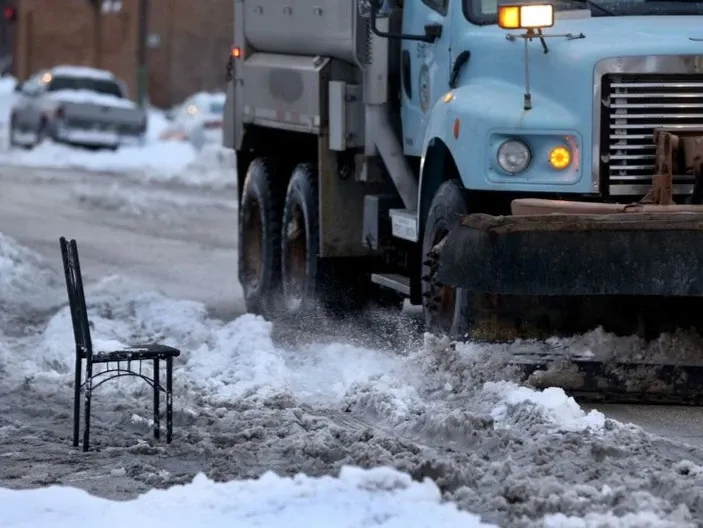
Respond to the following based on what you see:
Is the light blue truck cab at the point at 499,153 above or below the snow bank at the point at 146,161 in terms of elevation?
above

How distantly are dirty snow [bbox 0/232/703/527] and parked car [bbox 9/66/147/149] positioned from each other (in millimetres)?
23715

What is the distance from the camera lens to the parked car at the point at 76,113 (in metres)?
35.0

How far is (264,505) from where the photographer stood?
6594 millimetres

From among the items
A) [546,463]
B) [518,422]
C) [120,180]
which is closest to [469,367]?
[518,422]

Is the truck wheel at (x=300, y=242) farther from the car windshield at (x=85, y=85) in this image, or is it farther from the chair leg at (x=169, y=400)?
the car windshield at (x=85, y=85)

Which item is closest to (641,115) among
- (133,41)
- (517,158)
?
(517,158)

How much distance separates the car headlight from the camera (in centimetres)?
950

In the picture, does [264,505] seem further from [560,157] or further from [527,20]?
[527,20]

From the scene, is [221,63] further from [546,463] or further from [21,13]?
[546,463]

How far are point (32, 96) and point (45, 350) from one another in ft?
85.7

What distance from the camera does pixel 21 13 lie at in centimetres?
5962

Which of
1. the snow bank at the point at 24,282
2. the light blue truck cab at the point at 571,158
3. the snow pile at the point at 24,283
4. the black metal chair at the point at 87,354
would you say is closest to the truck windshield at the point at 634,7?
the light blue truck cab at the point at 571,158

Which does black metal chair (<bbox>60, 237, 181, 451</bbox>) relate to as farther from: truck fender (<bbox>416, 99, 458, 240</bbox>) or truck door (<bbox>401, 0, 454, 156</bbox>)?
truck door (<bbox>401, 0, 454, 156</bbox>)

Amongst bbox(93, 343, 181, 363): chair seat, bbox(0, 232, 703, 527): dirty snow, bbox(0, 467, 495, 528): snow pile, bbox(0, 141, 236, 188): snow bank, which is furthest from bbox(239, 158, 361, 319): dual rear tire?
bbox(0, 141, 236, 188): snow bank
